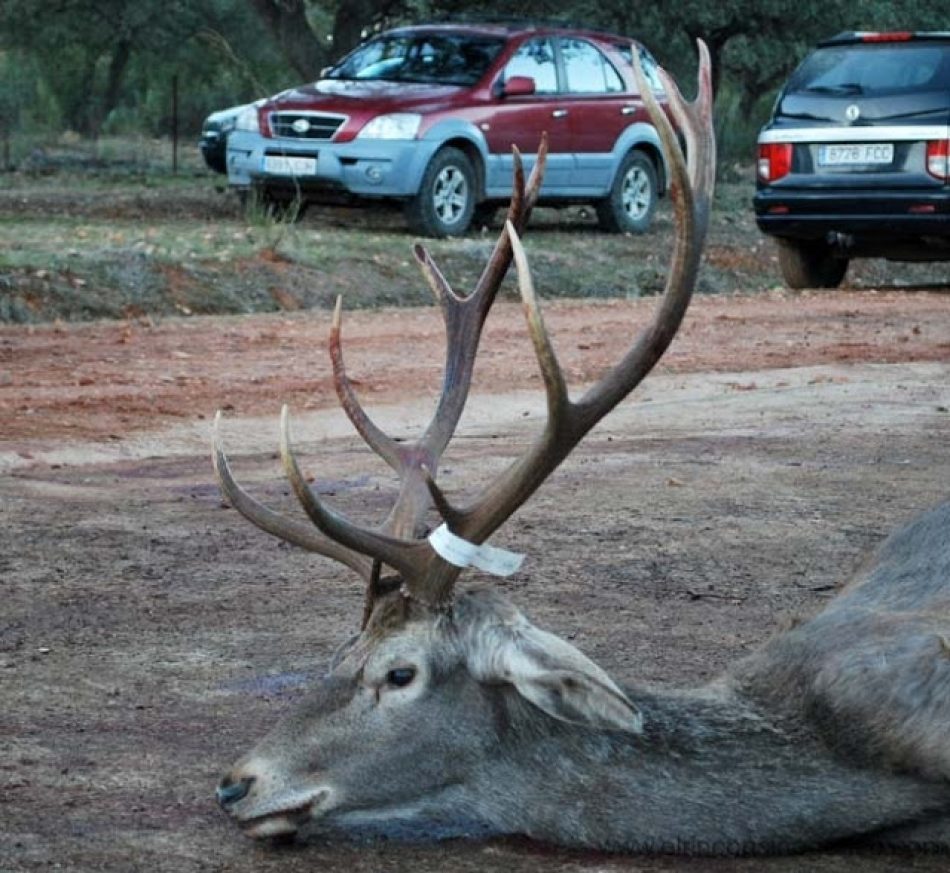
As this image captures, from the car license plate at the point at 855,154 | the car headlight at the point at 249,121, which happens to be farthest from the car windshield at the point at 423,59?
the car license plate at the point at 855,154

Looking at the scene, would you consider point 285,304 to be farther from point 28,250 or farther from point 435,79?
point 435,79

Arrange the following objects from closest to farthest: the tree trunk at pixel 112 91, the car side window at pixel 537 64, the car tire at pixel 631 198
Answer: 1. the car side window at pixel 537 64
2. the car tire at pixel 631 198
3. the tree trunk at pixel 112 91

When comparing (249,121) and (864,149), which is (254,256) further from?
(864,149)

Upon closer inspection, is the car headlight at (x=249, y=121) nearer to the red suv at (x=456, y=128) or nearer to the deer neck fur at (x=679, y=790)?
the red suv at (x=456, y=128)

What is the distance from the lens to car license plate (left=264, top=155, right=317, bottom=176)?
57.8 feet

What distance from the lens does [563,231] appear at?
20531mm

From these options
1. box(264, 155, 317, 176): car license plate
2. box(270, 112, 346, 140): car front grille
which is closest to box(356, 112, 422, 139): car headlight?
box(270, 112, 346, 140): car front grille

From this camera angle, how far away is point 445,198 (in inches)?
710

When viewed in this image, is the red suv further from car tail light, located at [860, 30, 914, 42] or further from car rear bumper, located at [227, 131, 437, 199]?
car tail light, located at [860, 30, 914, 42]

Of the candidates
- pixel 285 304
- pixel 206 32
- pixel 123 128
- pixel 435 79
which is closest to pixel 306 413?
pixel 285 304

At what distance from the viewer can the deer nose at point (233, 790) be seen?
4.39 metres

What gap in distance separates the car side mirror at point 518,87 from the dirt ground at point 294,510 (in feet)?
16.5

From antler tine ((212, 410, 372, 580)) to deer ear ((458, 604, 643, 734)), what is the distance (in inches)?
17.0

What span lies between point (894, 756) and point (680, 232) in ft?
3.91
